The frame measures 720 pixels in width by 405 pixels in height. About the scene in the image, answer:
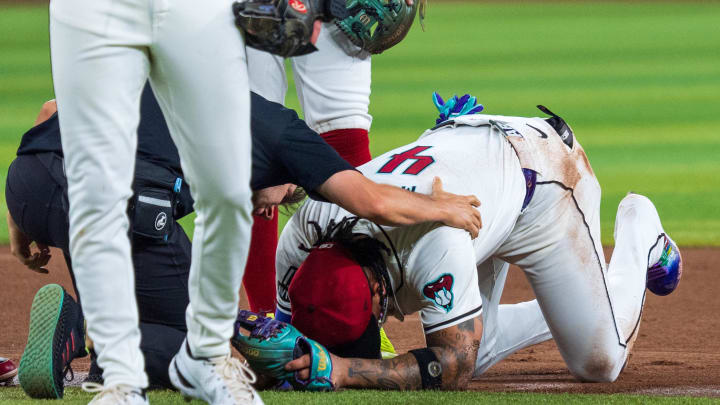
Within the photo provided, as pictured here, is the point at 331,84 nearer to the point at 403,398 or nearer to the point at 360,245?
the point at 360,245

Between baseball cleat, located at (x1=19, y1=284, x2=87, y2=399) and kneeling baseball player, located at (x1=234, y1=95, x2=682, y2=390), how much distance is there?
0.54m

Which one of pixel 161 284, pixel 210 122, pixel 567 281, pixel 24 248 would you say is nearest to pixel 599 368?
pixel 567 281

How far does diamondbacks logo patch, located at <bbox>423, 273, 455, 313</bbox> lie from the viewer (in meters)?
3.45

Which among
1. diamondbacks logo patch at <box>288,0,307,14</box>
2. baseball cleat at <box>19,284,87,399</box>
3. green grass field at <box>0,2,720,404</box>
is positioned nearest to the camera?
diamondbacks logo patch at <box>288,0,307,14</box>

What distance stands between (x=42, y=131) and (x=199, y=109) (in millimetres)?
1495

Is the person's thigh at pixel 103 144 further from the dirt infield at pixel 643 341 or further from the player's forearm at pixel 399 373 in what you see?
the dirt infield at pixel 643 341

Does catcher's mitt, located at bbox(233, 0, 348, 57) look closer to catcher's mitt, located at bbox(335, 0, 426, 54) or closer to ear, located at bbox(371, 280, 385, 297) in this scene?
ear, located at bbox(371, 280, 385, 297)

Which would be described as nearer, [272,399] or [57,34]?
Answer: [57,34]

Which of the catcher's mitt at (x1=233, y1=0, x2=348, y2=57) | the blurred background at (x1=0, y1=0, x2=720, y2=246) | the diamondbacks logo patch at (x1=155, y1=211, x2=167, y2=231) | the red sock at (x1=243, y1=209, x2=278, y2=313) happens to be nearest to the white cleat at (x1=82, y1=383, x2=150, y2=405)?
the catcher's mitt at (x1=233, y1=0, x2=348, y2=57)

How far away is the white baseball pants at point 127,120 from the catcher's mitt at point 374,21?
6.89 feet

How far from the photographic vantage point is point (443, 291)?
3459mm

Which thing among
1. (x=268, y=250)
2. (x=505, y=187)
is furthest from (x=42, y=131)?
(x=505, y=187)

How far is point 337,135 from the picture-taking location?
4.82 m

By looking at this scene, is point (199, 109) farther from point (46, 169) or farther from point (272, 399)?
point (46, 169)
